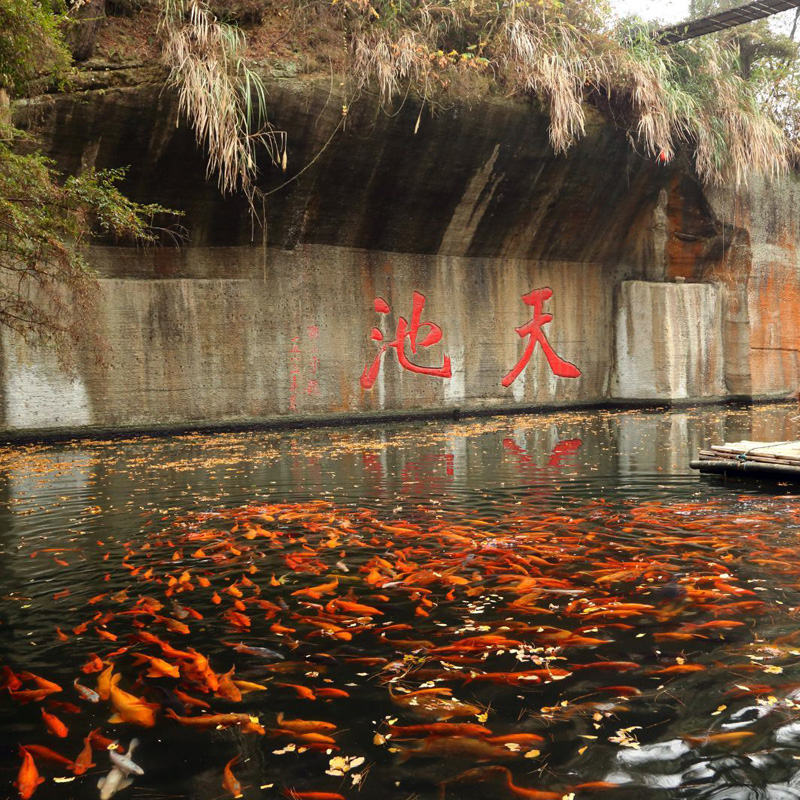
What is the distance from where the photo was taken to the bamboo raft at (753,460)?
22.0 ft

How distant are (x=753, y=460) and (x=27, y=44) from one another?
26.0ft

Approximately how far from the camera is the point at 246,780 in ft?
7.14

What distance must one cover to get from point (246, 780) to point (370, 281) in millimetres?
12522

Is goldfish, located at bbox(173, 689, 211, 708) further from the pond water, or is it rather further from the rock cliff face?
the rock cliff face

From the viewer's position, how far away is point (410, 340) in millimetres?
14633

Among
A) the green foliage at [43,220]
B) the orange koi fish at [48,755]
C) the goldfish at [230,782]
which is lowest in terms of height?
the goldfish at [230,782]

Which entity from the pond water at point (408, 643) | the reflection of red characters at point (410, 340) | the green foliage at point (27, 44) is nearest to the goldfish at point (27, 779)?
the pond water at point (408, 643)

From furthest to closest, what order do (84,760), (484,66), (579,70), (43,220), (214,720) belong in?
(579,70)
(484,66)
(43,220)
(214,720)
(84,760)

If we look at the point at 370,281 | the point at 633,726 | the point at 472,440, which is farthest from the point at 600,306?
the point at 633,726

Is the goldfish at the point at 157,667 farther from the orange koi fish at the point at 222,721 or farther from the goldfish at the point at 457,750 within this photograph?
the goldfish at the point at 457,750

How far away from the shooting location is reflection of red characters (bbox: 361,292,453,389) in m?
14.3

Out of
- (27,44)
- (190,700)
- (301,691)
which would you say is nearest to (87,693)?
(190,700)

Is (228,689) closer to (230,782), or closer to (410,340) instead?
(230,782)

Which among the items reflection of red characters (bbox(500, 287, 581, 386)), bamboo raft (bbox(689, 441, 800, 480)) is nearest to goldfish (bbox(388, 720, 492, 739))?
bamboo raft (bbox(689, 441, 800, 480))
